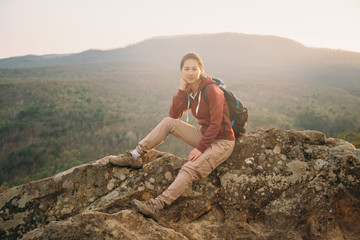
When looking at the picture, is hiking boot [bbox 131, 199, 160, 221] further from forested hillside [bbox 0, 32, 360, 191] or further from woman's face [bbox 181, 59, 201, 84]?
forested hillside [bbox 0, 32, 360, 191]

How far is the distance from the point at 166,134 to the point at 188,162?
65cm

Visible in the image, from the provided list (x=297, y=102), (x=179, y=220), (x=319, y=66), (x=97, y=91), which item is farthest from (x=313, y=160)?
(x=319, y=66)

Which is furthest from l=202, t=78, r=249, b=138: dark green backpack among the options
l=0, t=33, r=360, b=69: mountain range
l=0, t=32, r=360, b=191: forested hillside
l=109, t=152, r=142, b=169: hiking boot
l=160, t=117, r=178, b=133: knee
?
l=0, t=33, r=360, b=69: mountain range

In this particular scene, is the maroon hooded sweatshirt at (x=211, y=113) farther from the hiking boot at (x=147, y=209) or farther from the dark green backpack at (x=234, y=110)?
the hiking boot at (x=147, y=209)

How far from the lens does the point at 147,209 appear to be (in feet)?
7.73

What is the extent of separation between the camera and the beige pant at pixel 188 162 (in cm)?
258

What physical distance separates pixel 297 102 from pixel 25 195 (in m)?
22.2

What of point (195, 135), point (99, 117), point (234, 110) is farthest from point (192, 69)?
point (99, 117)

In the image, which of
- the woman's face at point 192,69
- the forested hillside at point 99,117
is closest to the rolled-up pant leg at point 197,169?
the woman's face at point 192,69

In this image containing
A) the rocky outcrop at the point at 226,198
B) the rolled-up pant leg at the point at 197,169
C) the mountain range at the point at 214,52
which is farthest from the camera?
the mountain range at the point at 214,52

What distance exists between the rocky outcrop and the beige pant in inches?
9.2

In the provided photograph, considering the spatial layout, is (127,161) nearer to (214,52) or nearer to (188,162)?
(188,162)

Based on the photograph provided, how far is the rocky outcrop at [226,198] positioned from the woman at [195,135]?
23 cm

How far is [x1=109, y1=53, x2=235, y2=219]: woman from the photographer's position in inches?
104
